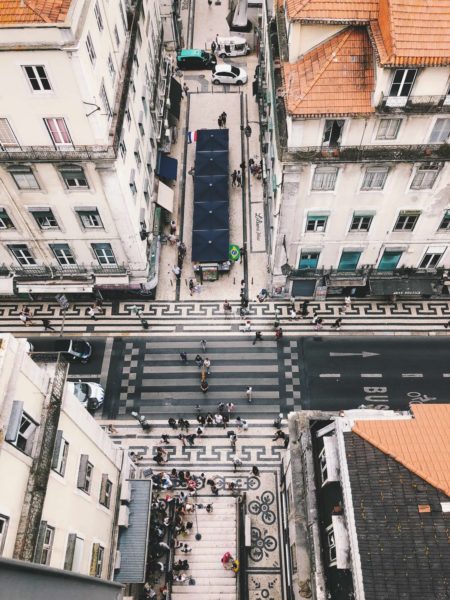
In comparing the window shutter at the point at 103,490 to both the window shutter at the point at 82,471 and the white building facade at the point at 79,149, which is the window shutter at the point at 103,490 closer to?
the window shutter at the point at 82,471

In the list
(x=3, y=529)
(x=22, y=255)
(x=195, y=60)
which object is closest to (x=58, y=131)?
(x=22, y=255)

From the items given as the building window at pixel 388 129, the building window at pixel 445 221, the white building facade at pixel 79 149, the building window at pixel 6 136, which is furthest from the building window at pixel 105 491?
the building window at pixel 445 221

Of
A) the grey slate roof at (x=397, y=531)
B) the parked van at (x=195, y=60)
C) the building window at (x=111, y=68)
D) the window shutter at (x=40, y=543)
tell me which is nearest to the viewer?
the window shutter at (x=40, y=543)

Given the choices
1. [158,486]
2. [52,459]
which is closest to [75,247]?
[158,486]

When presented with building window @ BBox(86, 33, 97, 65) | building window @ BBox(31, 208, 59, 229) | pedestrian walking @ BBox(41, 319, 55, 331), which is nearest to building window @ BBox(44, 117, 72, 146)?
building window @ BBox(86, 33, 97, 65)

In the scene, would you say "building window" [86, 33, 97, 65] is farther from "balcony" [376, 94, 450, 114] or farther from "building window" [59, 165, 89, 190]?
"balcony" [376, 94, 450, 114]

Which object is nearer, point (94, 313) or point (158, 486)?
point (158, 486)

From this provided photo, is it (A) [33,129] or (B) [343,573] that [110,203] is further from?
(B) [343,573]

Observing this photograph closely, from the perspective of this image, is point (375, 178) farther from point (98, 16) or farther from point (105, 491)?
point (105, 491)
